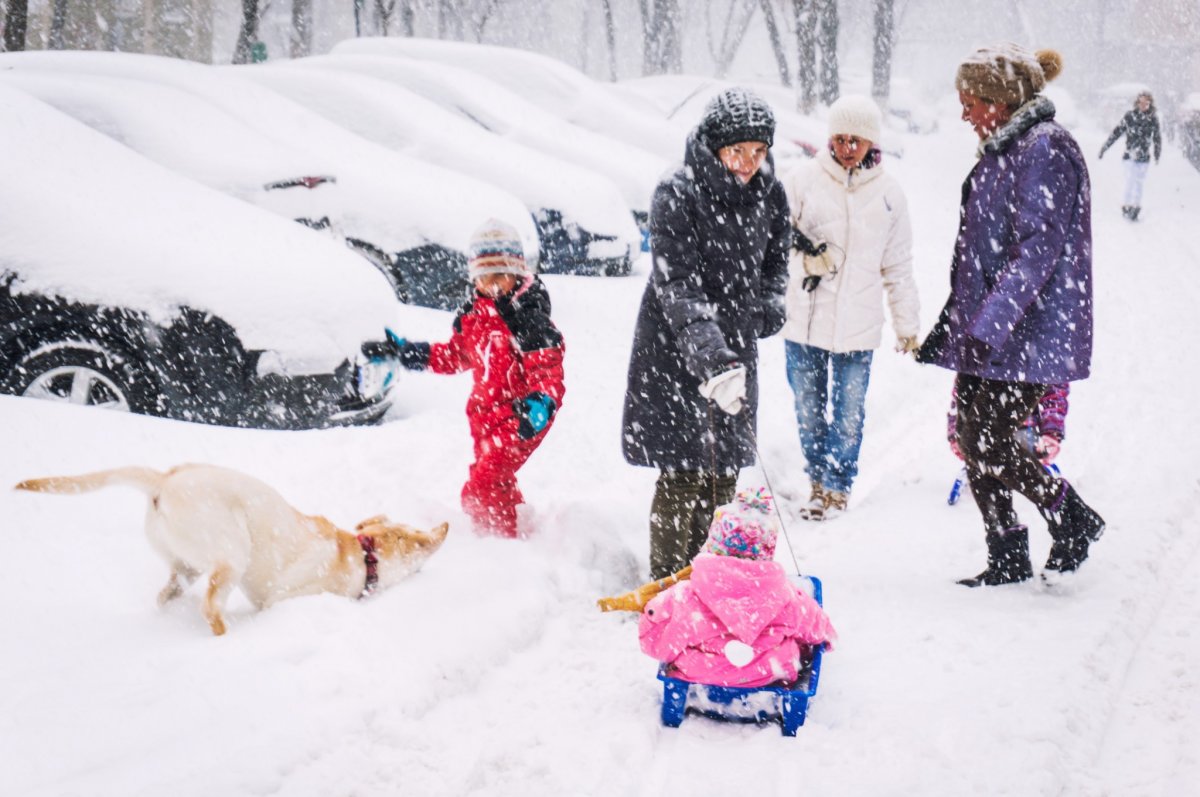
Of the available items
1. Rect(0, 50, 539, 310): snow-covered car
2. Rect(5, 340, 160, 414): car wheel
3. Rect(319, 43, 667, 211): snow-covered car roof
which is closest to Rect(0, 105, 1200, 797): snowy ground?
Rect(5, 340, 160, 414): car wheel

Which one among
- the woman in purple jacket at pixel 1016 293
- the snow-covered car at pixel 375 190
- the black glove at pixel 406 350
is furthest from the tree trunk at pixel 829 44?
the black glove at pixel 406 350

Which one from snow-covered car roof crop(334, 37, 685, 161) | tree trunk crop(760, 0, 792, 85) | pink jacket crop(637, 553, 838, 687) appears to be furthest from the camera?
tree trunk crop(760, 0, 792, 85)

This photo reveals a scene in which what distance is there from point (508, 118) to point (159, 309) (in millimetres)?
7303

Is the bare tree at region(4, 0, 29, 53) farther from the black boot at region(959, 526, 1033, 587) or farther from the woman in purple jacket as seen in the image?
the black boot at region(959, 526, 1033, 587)

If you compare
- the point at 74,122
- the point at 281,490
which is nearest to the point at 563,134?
the point at 74,122

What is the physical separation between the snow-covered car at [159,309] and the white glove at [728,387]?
2.44 m

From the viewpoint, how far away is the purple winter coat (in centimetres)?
335

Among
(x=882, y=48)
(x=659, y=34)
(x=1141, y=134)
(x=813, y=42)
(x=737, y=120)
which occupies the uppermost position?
(x=659, y=34)

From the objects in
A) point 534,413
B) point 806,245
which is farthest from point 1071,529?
point 534,413

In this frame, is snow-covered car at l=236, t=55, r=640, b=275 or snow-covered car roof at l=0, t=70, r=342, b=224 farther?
snow-covered car at l=236, t=55, r=640, b=275

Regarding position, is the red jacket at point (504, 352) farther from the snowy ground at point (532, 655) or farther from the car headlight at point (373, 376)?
the car headlight at point (373, 376)

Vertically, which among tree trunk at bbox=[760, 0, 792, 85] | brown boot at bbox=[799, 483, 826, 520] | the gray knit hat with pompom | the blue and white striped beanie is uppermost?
tree trunk at bbox=[760, 0, 792, 85]

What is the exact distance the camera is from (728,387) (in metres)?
3.18

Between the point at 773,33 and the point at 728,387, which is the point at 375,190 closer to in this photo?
the point at 728,387
